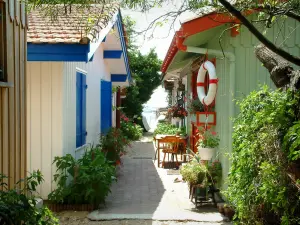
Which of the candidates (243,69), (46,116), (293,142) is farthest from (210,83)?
(293,142)

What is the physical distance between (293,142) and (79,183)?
3963 mm

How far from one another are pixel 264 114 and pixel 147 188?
501 centimetres

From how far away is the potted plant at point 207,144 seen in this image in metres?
7.44

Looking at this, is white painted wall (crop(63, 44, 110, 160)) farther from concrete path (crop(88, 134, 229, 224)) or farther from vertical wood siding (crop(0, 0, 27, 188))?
vertical wood siding (crop(0, 0, 27, 188))

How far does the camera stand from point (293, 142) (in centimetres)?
345

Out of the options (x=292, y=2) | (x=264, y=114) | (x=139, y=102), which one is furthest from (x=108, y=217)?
(x=139, y=102)

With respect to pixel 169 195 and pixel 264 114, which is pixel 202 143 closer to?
pixel 169 195

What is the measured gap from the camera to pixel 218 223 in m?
6.06

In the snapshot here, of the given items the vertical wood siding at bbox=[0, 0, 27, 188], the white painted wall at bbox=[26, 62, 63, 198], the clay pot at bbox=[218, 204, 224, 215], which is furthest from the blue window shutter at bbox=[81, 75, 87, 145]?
the vertical wood siding at bbox=[0, 0, 27, 188]

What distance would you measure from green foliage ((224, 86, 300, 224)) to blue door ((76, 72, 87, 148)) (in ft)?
12.8

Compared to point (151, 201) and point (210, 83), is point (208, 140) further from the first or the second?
point (151, 201)

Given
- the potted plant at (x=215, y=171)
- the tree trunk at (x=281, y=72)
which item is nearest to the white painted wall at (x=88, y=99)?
the potted plant at (x=215, y=171)

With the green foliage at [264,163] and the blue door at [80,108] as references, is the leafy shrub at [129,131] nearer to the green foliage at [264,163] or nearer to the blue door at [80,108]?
the blue door at [80,108]

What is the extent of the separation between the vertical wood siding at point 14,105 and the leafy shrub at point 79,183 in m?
2.36
